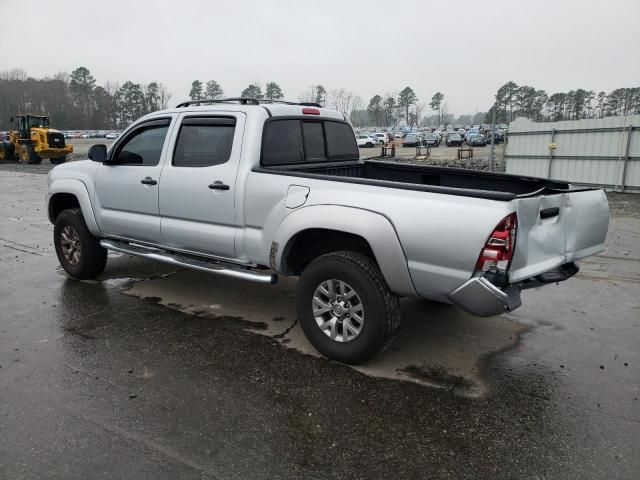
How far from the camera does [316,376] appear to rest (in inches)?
145

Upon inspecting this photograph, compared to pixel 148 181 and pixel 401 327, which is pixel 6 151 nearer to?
pixel 148 181

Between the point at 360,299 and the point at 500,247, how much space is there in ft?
3.41

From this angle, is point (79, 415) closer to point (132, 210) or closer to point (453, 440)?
point (453, 440)

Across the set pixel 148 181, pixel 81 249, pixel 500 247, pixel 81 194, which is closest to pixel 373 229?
pixel 500 247

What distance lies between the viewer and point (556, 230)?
356 centimetres

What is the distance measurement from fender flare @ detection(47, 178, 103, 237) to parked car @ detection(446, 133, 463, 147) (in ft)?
143

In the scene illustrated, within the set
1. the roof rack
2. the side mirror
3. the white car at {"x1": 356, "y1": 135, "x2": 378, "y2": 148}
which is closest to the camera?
the roof rack

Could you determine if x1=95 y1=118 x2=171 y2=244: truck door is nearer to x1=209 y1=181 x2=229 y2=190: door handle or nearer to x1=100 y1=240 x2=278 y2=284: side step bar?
x1=100 y1=240 x2=278 y2=284: side step bar

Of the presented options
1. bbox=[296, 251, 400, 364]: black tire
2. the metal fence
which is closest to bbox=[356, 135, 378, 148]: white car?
the metal fence

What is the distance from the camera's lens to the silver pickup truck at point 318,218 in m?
3.25

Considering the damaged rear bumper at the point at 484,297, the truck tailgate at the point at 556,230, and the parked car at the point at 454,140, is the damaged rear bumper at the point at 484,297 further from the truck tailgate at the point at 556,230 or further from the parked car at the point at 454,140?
the parked car at the point at 454,140

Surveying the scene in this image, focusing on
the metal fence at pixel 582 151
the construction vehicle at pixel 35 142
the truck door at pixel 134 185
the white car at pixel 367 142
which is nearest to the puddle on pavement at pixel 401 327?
the truck door at pixel 134 185

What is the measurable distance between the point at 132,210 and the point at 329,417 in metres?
3.19

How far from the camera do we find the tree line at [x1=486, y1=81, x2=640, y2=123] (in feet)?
336
